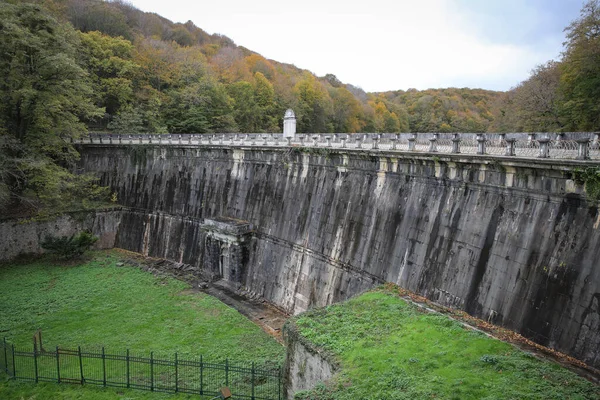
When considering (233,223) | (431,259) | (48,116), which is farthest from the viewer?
(48,116)

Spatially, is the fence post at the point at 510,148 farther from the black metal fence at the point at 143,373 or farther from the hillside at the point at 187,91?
the hillside at the point at 187,91

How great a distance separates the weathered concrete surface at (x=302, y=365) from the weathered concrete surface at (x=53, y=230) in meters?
25.7

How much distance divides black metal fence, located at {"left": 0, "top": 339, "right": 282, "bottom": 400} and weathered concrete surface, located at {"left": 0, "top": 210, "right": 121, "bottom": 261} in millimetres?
14797

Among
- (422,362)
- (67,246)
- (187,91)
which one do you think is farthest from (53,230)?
(422,362)

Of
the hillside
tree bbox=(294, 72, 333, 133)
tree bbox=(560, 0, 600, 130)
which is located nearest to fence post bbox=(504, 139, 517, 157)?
tree bbox=(560, 0, 600, 130)

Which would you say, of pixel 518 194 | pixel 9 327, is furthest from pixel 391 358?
pixel 9 327

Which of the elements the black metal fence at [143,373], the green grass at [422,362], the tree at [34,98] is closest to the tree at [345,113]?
the tree at [34,98]

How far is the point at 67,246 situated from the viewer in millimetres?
29531

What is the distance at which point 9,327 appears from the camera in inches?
802

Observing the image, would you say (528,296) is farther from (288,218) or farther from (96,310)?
(96,310)

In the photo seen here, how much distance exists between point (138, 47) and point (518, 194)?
57.2 m

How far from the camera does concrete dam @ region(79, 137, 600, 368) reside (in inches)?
496

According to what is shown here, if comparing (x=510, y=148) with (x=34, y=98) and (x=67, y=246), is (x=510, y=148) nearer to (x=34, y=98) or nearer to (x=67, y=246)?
(x=67, y=246)

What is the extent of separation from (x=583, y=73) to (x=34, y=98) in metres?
40.7
